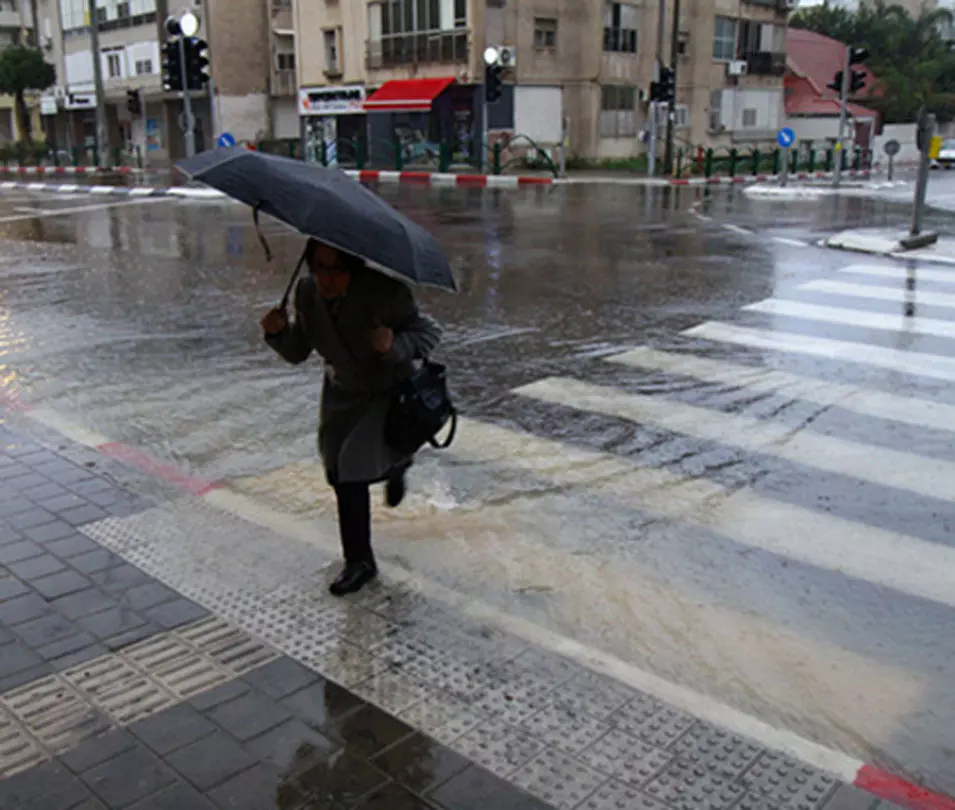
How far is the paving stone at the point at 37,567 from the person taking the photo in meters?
4.44

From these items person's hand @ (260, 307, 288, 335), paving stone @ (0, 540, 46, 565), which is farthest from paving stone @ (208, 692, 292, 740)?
paving stone @ (0, 540, 46, 565)

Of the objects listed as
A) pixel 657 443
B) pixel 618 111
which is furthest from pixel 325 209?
pixel 618 111

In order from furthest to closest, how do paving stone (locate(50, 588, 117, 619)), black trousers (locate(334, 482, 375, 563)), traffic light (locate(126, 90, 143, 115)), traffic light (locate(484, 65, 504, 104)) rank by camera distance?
1. traffic light (locate(126, 90, 143, 115))
2. traffic light (locate(484, 65, 504, 104))
3. black trousers (locate(334, 482, 375, 563))
4. paving stone (locate(50, 588, 117, 619))

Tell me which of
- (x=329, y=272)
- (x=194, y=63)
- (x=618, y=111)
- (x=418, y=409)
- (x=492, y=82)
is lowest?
(x=418, y=409)

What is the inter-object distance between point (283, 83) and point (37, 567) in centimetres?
5006

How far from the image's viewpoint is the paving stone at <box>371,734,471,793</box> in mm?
3076

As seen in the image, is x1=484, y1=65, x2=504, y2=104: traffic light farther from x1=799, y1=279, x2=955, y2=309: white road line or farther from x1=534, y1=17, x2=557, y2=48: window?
x1=799, y1=279, x2=955, y2=309: white road line

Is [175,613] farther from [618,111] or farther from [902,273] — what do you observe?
[618,111]

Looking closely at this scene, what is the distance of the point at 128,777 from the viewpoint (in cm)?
308

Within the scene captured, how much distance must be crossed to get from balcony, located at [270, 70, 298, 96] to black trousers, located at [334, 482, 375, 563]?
5004 centimetres

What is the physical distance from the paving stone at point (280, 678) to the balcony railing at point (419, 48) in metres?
37.4

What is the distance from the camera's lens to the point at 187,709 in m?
3.44

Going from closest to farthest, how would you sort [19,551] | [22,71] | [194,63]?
[19,551] < [194,63] < [22,71]

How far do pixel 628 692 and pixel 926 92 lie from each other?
62777mm
